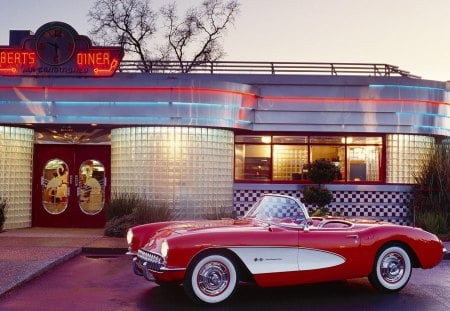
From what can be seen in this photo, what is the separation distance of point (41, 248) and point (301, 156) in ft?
26.2

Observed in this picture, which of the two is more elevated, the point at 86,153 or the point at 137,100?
the point at 137,100

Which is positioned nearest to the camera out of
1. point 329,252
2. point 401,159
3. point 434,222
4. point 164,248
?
point 164,248

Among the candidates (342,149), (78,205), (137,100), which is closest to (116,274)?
(137,100)

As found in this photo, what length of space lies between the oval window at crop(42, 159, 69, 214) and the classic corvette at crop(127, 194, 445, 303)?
9.24 m

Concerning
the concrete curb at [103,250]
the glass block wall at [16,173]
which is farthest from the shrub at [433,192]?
the glass block wall at [16,173]

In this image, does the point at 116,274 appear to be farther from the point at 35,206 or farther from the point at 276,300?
the point at 35,206

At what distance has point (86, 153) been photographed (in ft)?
59.5

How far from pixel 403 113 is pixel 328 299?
34.5 ft

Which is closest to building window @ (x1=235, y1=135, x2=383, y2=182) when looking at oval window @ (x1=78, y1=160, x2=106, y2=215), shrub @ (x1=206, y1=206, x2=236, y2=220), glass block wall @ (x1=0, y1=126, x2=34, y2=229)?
shrub @ (x1=206, y1=206, x2=236, y2=220)

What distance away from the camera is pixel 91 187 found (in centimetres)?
1814

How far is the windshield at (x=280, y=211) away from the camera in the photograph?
852 cm

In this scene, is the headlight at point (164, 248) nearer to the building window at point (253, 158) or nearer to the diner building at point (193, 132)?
the diner building at point (193, 132)

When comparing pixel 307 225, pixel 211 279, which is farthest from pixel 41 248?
pixel 307 225

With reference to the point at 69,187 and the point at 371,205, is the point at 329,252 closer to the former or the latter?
the point at 371,205
